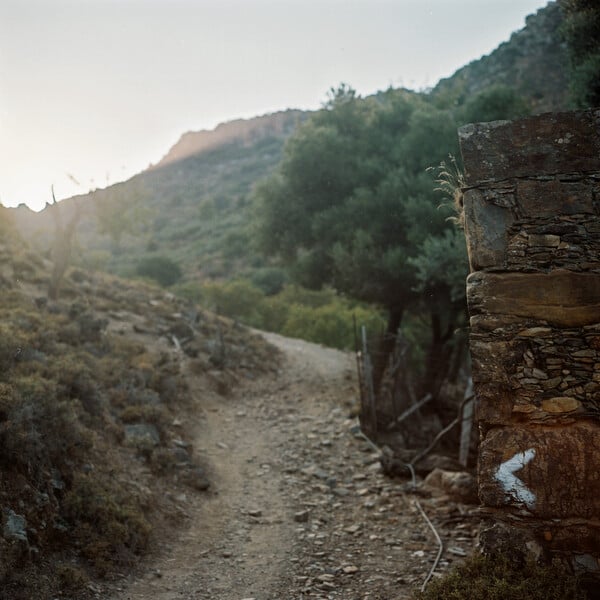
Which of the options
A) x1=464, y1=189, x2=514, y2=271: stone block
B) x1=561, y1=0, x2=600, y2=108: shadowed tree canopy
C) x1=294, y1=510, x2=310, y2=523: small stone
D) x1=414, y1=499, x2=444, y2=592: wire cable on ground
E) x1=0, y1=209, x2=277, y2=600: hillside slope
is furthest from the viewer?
x1=561, y1=0, x2=600, y2=108: shadowed tree canopy

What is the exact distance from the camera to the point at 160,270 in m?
42.0

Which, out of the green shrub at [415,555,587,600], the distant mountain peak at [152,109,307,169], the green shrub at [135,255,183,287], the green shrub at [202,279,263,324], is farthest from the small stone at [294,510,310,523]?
the distant mountain peak at [152,109,307,169]

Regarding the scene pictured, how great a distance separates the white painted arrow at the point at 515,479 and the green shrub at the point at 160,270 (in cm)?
3843

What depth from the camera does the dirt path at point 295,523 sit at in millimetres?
5781

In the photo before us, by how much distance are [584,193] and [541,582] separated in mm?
2996

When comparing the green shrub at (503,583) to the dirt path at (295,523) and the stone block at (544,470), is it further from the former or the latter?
the dirt path at (295,523)

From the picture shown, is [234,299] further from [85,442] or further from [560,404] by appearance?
[560,404]

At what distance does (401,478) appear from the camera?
8.87 metres

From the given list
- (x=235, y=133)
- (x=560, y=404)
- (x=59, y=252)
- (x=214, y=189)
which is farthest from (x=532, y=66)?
(x=235, y=133)

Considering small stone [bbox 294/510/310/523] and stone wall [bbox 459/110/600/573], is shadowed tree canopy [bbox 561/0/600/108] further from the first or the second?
small stone [bbox 294/510/310/523]

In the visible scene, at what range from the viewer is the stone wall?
4.23m

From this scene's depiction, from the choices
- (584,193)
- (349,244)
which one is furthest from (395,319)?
(584,193)

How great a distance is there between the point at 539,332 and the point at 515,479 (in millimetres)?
1191

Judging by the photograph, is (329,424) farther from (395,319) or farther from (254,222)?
(254,222)
